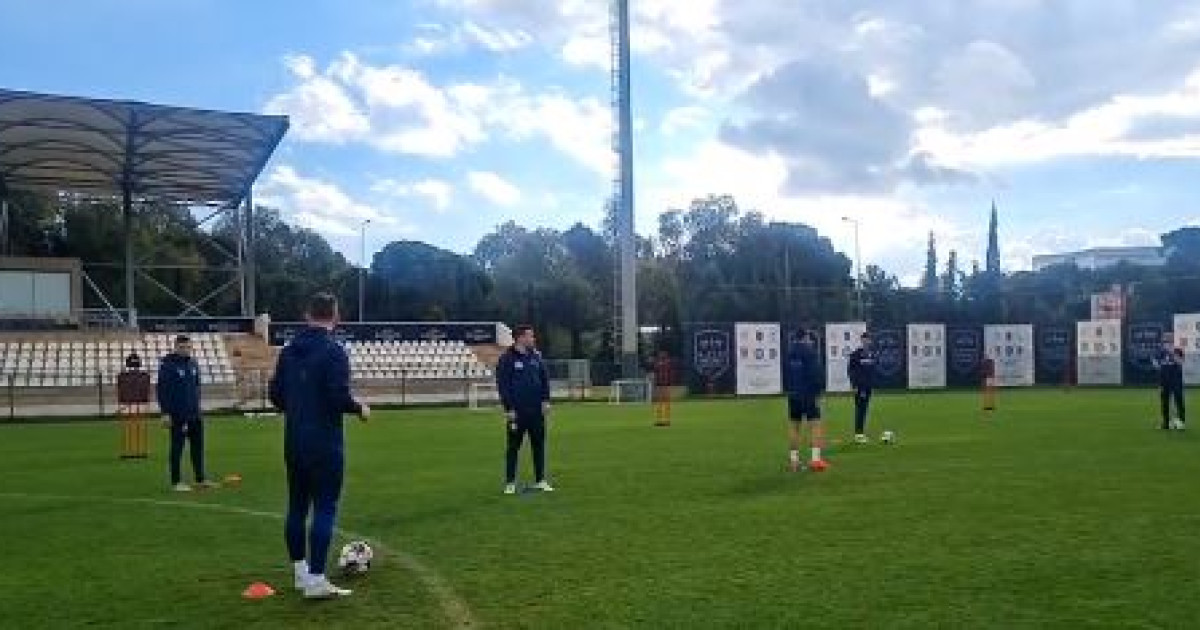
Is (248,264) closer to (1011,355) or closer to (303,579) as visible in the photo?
(1011,355)

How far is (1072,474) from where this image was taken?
620 inches

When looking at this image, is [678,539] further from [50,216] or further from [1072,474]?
[50,216]

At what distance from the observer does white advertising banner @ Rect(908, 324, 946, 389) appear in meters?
55.7

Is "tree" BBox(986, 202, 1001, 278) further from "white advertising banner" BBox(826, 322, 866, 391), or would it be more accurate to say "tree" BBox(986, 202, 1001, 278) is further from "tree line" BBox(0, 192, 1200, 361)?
"white advertising banner" BBox(826, 322, 866, 391)

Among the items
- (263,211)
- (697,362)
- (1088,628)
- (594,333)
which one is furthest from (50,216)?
(1088,628)

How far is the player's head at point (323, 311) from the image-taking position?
29.6ft

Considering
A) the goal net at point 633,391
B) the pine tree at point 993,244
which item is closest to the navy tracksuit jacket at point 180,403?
the goal net at point 633,391

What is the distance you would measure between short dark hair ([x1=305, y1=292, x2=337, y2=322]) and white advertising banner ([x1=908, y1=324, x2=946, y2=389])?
49.3 metres

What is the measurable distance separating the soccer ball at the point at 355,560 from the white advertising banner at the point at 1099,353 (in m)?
51.8

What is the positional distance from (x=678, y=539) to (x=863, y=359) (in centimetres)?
1262

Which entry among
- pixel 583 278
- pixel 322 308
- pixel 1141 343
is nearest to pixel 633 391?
pixel 1141 343

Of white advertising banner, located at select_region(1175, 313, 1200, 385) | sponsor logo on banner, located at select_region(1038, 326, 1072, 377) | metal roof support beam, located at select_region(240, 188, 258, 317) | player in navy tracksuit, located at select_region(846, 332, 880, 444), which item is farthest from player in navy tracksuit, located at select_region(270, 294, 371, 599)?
metal roof support beam, located at select_region(240, 188, 258, 317)

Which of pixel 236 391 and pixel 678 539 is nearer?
pixel 678 539

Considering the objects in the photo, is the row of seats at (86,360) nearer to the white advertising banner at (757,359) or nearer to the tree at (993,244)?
the white advertising banner at (757,359)
